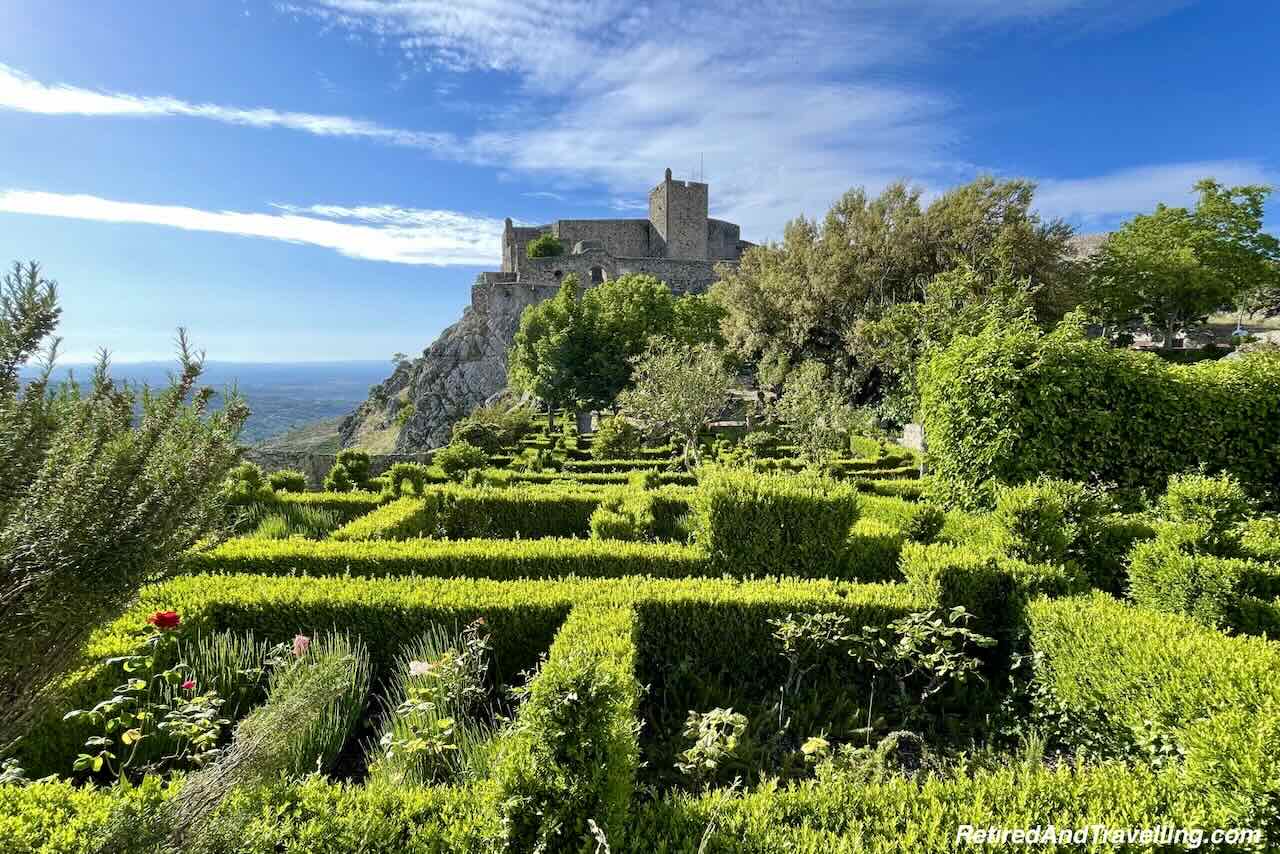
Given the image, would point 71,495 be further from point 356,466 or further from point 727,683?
point 356,466

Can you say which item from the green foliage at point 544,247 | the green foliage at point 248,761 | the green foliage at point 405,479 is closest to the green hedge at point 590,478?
the green foliage at point 405,479

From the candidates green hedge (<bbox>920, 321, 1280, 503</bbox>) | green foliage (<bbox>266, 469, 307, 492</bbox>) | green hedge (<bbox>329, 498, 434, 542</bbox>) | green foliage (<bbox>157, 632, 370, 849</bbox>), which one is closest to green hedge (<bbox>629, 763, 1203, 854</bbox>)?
green foliage (<bbox>157, 632, 370, 849</bbox>)

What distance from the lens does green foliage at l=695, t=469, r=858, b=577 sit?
20.9 ft

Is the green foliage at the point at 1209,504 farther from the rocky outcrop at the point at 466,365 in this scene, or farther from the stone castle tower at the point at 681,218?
the stone castle tower at the point at 681,218

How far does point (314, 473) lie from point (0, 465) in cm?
1666

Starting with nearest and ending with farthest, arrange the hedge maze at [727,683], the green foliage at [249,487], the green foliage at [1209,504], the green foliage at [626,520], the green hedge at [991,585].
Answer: the hedge maze at [727,683]
the green hedge at [991,585]
the green foliage at [1209,504]
the green foliage at [626,520]
the green foliage at [249,487]

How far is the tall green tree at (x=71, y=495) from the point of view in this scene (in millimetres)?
1985

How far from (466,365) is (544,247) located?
12.6 m

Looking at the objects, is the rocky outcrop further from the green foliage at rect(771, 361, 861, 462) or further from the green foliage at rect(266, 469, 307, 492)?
the green foliage at rect(771, 361, 861, 462)

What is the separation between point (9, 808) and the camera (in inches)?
101

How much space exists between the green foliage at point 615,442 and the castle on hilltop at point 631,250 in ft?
102

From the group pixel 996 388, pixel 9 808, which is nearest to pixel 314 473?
pixel 9 808

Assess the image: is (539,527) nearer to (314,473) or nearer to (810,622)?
(810,622)

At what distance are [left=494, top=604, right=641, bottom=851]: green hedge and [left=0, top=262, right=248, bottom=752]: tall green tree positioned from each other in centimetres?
168
